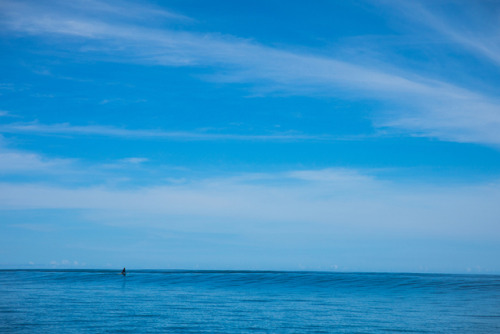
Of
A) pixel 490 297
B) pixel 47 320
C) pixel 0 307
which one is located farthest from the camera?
pixel 490 297

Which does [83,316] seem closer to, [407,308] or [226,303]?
[226,303]

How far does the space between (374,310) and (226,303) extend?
43.5 ft

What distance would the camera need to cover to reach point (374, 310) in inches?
1366

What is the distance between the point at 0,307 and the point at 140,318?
42.3 feet

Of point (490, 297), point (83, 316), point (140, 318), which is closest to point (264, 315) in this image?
point (140, 318)

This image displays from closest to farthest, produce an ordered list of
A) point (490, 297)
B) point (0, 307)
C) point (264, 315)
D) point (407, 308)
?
point (264, 315)
point (0, 307)
point (407, 308)
point (490, 297)

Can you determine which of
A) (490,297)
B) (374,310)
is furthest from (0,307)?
(490,297)

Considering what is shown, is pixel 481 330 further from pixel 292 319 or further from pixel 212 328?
pixel 212 328

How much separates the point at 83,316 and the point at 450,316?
26057 mm

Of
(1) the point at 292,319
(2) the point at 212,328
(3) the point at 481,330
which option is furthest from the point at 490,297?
(2) the point at 212,328

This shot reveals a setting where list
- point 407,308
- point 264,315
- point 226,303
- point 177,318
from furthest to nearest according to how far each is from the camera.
A: 1. point 226,303
2. point 407,308
3. point 264,315
4. point 177,318

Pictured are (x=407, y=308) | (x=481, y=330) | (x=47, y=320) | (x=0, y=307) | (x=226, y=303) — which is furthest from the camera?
(x=226, y=303)

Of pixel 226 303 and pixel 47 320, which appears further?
pixel 226 303

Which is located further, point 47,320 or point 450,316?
point 450,316
